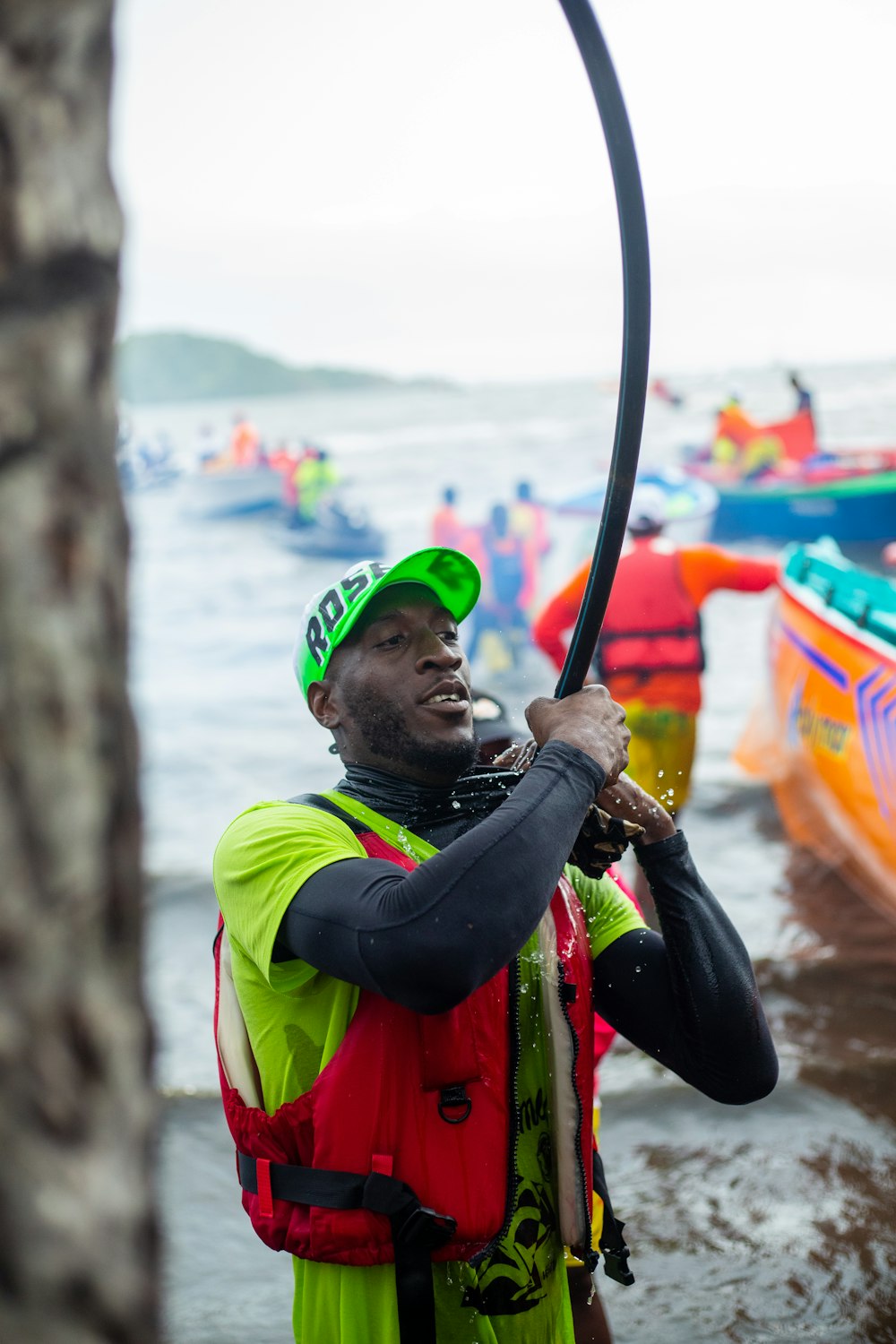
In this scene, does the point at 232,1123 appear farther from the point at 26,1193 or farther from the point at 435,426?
the point at 435,426

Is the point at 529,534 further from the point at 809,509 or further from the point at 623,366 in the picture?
the point at 623,366

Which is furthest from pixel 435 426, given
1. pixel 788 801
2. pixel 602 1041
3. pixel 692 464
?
pixel 602 1041

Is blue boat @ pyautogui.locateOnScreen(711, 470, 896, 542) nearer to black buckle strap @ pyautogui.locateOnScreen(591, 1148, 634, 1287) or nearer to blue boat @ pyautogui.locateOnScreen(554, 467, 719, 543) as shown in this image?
blue boat @ pyautogui.locateOnScreen(554, 467, 719, 543)

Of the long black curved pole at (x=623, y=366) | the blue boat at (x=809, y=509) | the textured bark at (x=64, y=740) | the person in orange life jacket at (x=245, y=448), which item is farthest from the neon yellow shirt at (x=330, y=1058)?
the person in orange life jacket at (x=245, y=448)

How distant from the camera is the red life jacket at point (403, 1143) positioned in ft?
6.07

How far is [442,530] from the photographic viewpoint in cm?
1466

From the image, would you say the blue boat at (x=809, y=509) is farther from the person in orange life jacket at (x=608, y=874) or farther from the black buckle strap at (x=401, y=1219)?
the black buckle strap at (x=401, y=1219)

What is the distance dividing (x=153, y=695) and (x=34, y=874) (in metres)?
16.2

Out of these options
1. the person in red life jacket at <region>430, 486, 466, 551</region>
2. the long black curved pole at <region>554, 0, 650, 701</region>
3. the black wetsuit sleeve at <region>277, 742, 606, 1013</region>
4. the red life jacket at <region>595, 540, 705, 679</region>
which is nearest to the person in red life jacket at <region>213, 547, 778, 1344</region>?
the black wetsuit sleeve at <region>277, 742, 606, 1013</region>

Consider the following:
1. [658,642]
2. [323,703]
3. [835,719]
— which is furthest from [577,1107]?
[835,719]

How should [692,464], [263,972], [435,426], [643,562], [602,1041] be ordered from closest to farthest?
1. [263,972]
2. [602,1041]
3. [643,562]
4. [692,464]
5. [435,426]

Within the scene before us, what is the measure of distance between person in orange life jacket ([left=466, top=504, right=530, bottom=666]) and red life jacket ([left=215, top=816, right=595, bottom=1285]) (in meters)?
12.9

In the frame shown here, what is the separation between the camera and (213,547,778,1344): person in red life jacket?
1715mm

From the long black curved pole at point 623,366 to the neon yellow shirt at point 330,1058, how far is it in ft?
1.61
